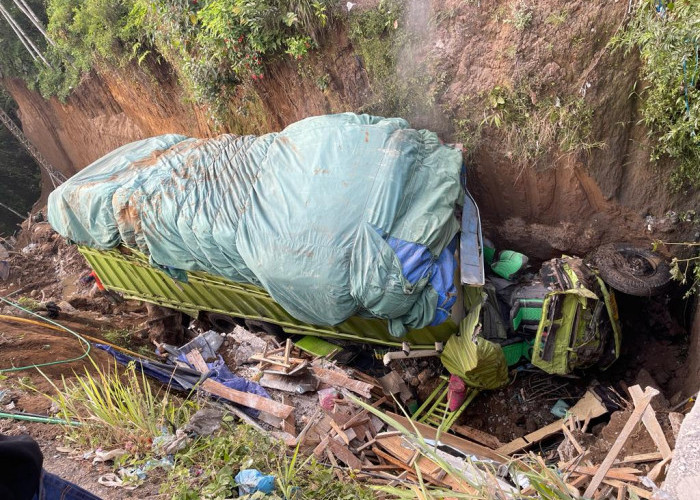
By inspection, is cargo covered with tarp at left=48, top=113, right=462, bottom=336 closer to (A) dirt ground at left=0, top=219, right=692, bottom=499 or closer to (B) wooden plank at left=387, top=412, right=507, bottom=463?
(B) wooden plank at left=387, top=412, right=507, bottom=463

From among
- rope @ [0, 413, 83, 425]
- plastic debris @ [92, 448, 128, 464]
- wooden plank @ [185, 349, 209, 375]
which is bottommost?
wooden plank @ [185, 349, 209, 375]

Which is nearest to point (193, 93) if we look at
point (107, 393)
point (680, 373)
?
point (107, 393)

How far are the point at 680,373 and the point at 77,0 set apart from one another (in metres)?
11.0

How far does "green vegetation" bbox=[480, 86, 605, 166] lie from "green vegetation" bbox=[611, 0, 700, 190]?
0.53 meters

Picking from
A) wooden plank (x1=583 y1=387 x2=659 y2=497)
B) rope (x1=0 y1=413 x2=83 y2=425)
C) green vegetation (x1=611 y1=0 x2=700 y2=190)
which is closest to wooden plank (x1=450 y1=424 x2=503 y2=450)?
wooden plank (x1=583 y1=387 x2=659 y2=497)

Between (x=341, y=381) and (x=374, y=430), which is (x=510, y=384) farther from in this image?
(x=341, y=381)

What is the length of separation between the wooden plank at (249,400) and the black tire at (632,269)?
346 centimetres

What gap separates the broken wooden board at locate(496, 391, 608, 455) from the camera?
4.95 meters

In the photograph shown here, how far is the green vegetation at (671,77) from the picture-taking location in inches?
149

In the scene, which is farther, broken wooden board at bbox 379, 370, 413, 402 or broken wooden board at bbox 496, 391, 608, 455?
broken wooden board at bbox 379, 370, 413, 402

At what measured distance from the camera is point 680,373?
202 inches

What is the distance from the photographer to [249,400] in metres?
5.04

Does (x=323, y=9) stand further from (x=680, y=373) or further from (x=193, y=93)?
(x=680, y=373)

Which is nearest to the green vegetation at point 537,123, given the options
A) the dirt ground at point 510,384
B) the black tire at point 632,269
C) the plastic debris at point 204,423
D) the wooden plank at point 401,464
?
the black tire at point 632,269
